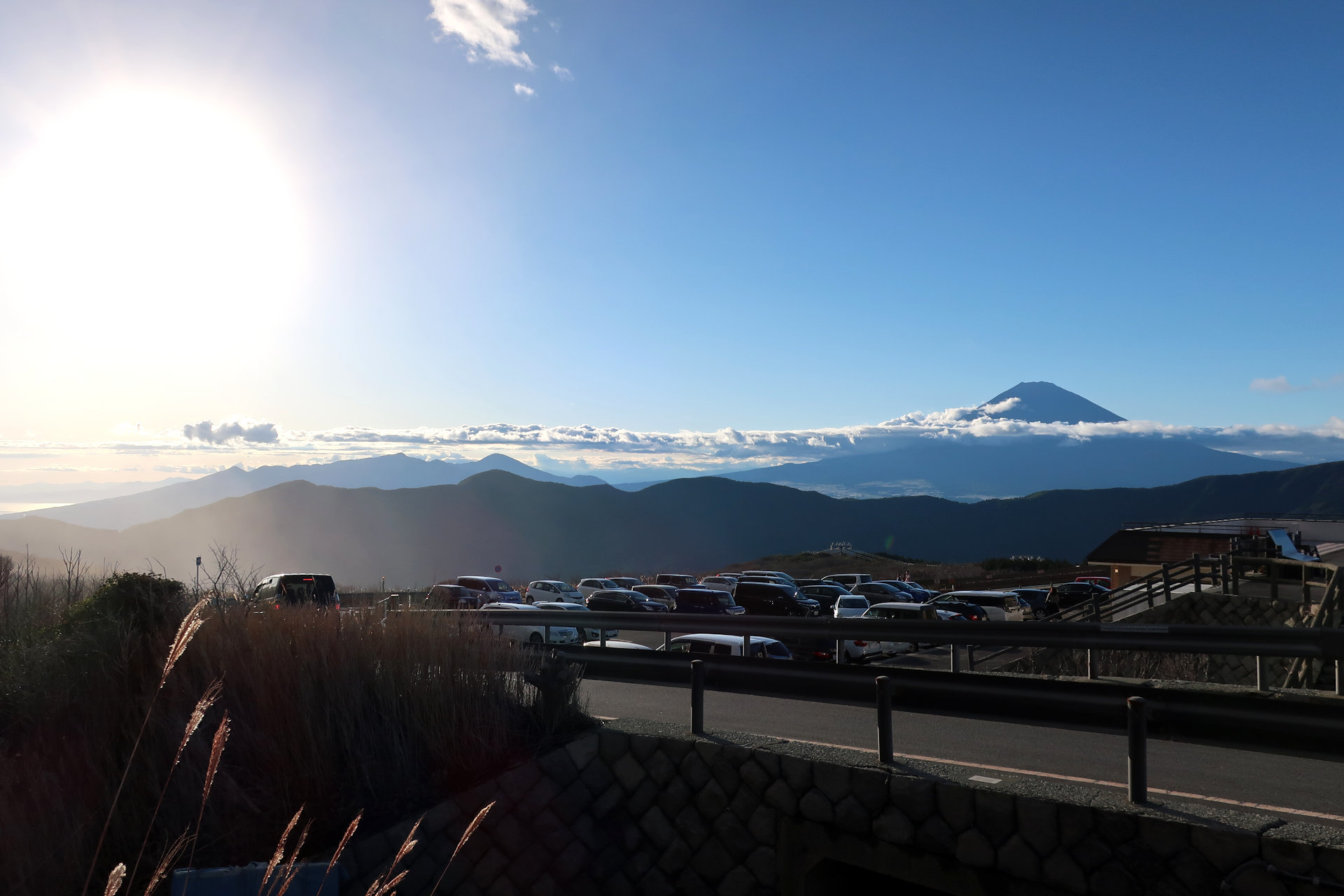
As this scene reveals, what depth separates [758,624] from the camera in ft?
37.9

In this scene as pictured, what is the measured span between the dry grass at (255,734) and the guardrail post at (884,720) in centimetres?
320

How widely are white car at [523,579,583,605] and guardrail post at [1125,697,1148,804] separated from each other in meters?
30.1

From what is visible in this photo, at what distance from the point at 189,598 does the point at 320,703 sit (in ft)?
9.71

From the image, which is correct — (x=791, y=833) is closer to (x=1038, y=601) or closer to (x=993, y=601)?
(x=993, y=601)

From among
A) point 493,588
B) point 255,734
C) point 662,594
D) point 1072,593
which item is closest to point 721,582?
point 662,594

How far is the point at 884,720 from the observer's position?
21.1 ft

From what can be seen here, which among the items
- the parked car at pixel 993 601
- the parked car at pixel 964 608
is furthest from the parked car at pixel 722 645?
the parked car at pixel 993 601

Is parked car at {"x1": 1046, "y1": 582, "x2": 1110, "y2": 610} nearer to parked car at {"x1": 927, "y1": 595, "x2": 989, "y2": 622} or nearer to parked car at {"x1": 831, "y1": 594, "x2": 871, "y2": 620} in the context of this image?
parked car at {"x1": 927, "y1": 595, "x2": 989, "y2": 622}

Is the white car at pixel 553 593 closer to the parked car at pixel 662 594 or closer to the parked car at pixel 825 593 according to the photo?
the parked car at pixel 662 594

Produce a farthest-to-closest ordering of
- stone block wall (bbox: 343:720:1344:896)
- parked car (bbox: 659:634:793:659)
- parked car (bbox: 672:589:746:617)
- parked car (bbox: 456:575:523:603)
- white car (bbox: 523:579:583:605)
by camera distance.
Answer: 1. white car (bbox: 523:579:583:605)
2. parked car (bbox: 672:589:746:617)
3. parked car (bbox: 456:575:523:603)
4. parked car (bbox: 659:634:793:659)
5. stone block wall (bbox: 343:720:1344:896)

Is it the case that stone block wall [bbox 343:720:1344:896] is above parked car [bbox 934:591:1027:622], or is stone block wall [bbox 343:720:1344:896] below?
above

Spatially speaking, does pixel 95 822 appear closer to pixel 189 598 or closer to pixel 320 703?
pixel 320 703

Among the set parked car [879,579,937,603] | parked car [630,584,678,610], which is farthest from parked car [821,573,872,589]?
parked car [630,584,678,610]

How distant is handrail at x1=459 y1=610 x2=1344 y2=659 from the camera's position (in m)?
8.26
